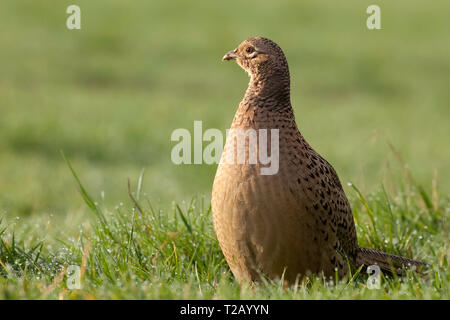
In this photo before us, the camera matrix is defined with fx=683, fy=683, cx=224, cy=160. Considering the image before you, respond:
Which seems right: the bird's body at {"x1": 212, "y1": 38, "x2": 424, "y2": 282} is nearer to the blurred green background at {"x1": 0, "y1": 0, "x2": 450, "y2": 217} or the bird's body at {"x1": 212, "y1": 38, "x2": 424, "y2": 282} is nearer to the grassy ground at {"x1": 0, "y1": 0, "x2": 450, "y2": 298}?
the grassy ground at {"x1": 0, "y1": 0, "x2": 450, "y2": 298}

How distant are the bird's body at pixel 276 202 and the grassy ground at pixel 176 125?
18 centimetres

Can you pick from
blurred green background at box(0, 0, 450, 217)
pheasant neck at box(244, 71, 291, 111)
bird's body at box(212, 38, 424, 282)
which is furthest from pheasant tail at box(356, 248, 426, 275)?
blurred green background at box(0, 0, 450, 217)

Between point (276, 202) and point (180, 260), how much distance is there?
863mm

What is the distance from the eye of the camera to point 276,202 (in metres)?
3.51

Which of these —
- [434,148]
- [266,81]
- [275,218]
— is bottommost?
[434,148]

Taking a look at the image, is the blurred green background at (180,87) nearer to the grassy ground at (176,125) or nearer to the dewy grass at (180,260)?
the grassy ground at (176,125)

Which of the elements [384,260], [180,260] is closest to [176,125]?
[180,260]

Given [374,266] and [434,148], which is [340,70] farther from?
[374,266]

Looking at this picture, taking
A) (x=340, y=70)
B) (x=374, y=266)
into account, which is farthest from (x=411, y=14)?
(x=374, y=266)

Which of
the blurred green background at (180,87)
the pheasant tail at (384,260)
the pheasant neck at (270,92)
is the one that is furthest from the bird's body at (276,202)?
the blurred green background at (180,87)

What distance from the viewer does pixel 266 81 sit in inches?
151

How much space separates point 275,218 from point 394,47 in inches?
678

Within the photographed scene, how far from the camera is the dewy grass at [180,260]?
3.26m

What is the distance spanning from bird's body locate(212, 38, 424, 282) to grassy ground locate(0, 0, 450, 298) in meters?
0.18
